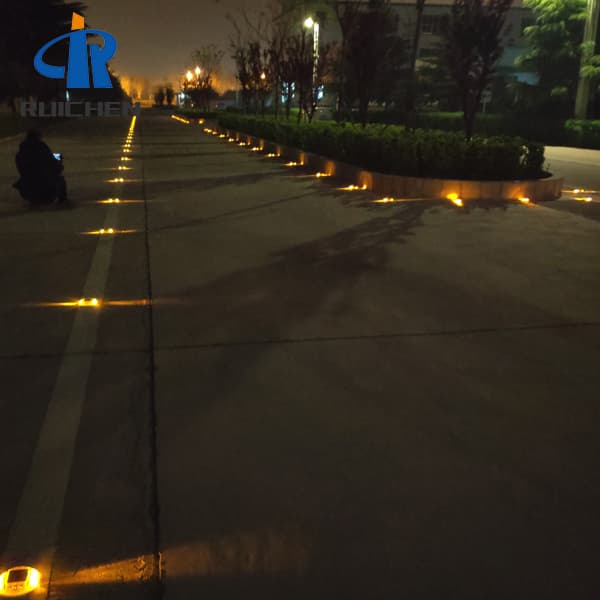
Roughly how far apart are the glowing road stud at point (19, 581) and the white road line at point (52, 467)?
0.04 metres

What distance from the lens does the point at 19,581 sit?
8.74ft

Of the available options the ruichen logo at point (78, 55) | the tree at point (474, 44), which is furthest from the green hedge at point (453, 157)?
the ruichen logo at point (78, 55)

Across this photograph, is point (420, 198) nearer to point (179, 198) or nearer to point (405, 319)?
point (179, 198)

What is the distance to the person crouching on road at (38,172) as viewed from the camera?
12.1 metres

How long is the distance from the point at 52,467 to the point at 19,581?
34.7 inches

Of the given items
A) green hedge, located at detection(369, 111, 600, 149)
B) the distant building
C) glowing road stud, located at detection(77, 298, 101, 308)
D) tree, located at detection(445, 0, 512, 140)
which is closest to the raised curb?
tree, located at detection(445, 0, 512, 140)

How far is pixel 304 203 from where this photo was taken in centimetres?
1305

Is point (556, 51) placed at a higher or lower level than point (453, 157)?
higher

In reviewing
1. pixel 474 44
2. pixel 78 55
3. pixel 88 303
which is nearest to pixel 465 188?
pixel 474 44

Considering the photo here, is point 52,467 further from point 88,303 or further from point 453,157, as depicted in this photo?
point 453,157

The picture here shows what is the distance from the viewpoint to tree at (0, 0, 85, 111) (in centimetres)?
4909

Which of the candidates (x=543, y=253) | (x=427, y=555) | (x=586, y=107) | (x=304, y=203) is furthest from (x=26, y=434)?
(x=586, y=107)

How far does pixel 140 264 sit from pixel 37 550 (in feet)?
17.9

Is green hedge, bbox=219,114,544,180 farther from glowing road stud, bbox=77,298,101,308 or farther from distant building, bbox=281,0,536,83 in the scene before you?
distant building, bbox=281,0,536,83
